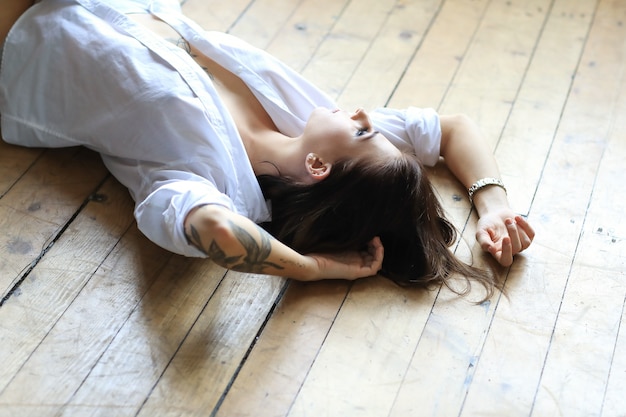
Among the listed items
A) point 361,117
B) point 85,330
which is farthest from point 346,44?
point 85,330

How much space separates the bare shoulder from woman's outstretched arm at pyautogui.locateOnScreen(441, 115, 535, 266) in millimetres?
981

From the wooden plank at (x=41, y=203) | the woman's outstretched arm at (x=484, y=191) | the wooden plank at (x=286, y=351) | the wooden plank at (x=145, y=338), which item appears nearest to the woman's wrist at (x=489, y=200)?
the woman's outstretched arm at (x=484, y=191)

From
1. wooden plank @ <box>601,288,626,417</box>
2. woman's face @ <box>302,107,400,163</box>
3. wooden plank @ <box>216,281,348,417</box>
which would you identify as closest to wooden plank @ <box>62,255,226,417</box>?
wooden plank @ <box>216,281,348,417</box>

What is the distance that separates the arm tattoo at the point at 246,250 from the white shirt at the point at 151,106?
0.03 m

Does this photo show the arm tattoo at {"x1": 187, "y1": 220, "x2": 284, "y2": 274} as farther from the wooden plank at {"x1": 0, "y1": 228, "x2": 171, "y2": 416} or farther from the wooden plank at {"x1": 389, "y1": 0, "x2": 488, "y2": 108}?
the wooden plank at {"x1": 389, "y1": 0, "x2": 488, "y2": 108}

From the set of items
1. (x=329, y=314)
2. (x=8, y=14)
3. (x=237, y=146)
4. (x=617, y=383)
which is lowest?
(x=617, y=383)

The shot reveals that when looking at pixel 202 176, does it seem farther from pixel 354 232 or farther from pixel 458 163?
pixel 458 163

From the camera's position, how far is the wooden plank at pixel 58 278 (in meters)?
1.51

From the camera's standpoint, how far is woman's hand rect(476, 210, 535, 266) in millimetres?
1706

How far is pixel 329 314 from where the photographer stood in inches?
63.9

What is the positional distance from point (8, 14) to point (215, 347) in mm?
887

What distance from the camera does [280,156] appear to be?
67.2 inches

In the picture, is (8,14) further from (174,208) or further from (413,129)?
(413,129)

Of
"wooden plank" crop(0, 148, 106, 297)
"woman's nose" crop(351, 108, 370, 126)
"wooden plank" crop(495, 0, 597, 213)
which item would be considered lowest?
"wooden plank" crop(495, 0, 597, 213)
